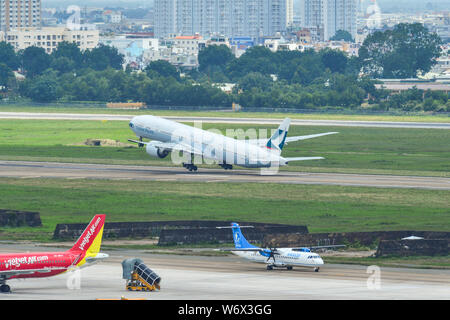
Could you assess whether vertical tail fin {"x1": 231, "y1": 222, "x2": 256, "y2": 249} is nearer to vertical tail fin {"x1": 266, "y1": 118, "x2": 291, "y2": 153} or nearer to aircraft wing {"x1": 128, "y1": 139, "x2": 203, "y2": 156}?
vertical tail fin {"x1": 266, "y1": 118, "x2": 291, "y2": 153}

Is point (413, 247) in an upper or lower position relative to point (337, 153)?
lower

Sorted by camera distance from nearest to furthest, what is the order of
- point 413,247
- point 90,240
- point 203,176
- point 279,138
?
point 90,240, point 413,247, point 279,138, point 203,176

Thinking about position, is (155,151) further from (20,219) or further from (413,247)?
(413,247)

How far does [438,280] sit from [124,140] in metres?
127

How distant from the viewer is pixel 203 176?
455 feet

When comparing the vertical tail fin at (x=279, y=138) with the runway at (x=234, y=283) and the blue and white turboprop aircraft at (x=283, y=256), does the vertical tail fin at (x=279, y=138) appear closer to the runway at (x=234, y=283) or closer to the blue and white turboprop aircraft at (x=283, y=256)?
the runway at (x=234, y=283)

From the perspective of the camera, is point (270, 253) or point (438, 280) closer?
point (438, 280)

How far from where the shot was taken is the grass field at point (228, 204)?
9988 centimetres

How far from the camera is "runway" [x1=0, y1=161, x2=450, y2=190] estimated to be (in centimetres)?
13075

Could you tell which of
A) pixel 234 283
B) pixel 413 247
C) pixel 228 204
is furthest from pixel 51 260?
pixel 228 204

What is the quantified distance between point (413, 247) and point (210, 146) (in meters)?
59.5

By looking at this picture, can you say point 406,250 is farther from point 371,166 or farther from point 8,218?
point 371,166
